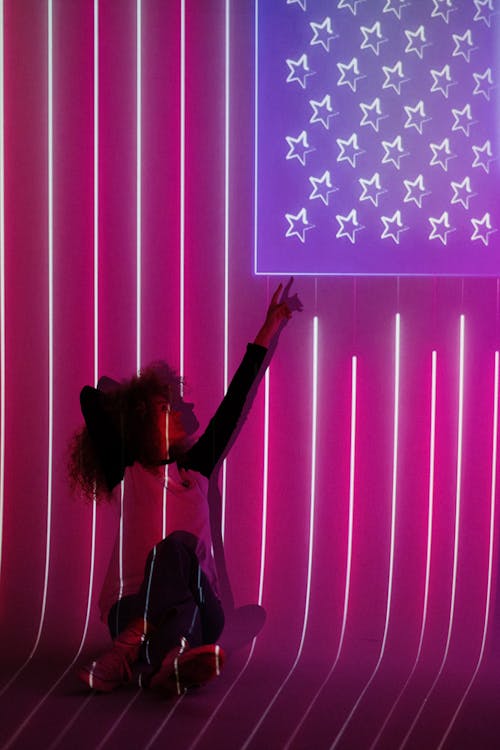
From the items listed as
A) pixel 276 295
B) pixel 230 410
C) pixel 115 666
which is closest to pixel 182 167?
pixel 276 295

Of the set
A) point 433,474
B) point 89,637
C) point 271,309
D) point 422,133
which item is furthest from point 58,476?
point 422,133

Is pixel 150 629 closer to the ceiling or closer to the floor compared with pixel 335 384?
closer to the floor

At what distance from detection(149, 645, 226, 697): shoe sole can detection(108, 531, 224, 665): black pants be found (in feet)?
0.18

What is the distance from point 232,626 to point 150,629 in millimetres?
483

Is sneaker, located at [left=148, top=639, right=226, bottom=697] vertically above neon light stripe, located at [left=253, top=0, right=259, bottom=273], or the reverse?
neon light stripe, located at [left=253, top=0, right=259, bottom=273]

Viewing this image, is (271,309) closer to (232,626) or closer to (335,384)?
(335,384)

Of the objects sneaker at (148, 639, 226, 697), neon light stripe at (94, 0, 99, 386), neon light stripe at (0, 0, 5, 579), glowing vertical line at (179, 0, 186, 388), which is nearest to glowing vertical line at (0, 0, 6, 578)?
neon light stripe at (0, 0, 5, 579)

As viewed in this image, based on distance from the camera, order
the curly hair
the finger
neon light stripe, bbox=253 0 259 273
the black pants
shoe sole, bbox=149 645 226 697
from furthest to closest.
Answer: neon light stripe, bbox=253 0 259 273 < the finger < the curly hair < the black pants < shoe sole, bbox=149 645 226 697

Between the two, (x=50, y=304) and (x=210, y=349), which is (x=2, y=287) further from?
(x=210, y=349)

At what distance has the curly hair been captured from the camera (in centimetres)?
241

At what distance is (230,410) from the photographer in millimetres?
2451

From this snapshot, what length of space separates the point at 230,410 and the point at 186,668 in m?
0.68

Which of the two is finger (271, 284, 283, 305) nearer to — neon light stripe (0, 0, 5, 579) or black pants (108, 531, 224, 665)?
black pants (108, 531, 224, 665)

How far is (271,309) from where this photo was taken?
2.57 m
